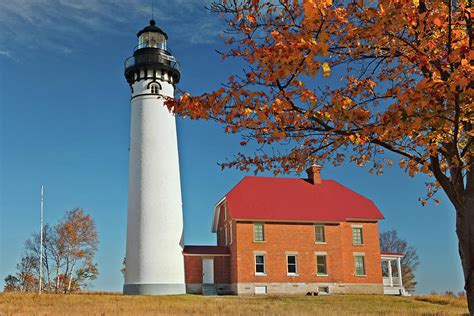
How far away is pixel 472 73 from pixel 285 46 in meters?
2.01

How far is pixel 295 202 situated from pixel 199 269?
27.5 feet

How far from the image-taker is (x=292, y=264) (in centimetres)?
3528

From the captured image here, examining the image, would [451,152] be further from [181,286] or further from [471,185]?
[181,286]

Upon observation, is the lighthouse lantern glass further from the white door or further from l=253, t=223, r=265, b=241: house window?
the white door

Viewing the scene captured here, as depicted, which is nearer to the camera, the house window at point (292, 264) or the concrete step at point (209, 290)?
the concrete step at point (209, 290)

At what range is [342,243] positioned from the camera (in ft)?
121

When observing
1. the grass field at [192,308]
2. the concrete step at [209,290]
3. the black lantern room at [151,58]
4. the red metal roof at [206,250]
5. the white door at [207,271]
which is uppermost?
the black lantern room at [151,58]

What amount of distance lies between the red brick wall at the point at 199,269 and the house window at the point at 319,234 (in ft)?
21.1

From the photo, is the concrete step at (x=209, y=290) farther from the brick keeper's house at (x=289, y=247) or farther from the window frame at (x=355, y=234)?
the window frame at (x=355, y=234)

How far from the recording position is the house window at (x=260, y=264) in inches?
1363

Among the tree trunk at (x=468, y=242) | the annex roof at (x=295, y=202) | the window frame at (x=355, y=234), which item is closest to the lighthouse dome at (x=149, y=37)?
the annex roof at (x=295, y=202)

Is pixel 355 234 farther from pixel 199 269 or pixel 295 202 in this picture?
pixel 199 269

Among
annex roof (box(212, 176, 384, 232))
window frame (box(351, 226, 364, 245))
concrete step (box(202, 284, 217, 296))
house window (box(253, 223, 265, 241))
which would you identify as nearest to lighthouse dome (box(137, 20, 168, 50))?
annex roof (box(212, 176, 384, 232))

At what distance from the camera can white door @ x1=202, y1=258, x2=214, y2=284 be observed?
114 ft
